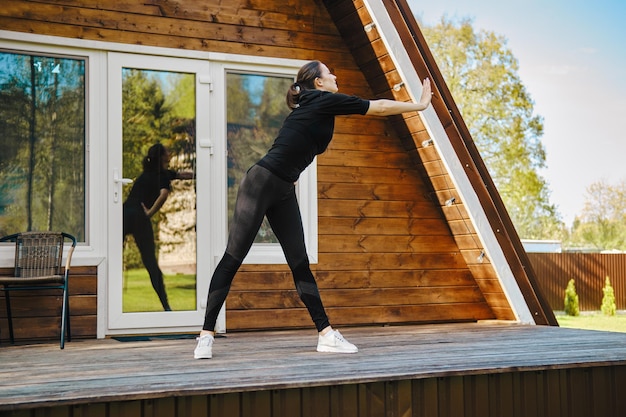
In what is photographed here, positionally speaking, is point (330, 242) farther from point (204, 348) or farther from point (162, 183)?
point (204, 348)

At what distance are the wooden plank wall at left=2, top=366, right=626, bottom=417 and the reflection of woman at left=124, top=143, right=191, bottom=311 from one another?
2.39m

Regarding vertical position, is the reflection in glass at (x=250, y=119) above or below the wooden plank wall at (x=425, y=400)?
above

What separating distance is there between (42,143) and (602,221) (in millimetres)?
22518

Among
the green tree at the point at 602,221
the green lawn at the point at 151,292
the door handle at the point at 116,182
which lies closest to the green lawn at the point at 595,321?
the green lawn at the point at 151,292

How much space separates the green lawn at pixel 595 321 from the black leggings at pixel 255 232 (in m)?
8.50

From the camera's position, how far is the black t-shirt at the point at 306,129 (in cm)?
376

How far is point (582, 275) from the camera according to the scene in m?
15.3

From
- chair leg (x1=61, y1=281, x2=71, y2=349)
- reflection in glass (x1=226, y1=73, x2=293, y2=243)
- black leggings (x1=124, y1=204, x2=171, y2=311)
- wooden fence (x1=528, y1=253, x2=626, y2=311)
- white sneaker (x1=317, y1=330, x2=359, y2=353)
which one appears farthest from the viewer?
wooden fence (x1=528, y1=253, x2=626, y2=311)

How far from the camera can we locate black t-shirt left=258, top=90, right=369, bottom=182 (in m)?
3.76

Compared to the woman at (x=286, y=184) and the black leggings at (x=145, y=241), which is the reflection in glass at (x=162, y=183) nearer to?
the black leggings at (x=145, y=241)

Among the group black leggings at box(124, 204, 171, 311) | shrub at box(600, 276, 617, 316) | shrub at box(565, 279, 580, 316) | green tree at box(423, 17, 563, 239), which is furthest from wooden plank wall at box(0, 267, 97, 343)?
green tree at box(423, 17, 563, 239)

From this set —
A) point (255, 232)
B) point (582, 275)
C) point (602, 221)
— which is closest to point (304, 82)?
point (255, 232)

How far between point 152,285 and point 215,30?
6.08 ft

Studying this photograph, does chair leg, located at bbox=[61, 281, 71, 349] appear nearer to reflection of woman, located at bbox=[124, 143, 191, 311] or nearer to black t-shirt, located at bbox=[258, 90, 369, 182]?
reflection of woman, located at bbox=[124, 143, 191, 311]
